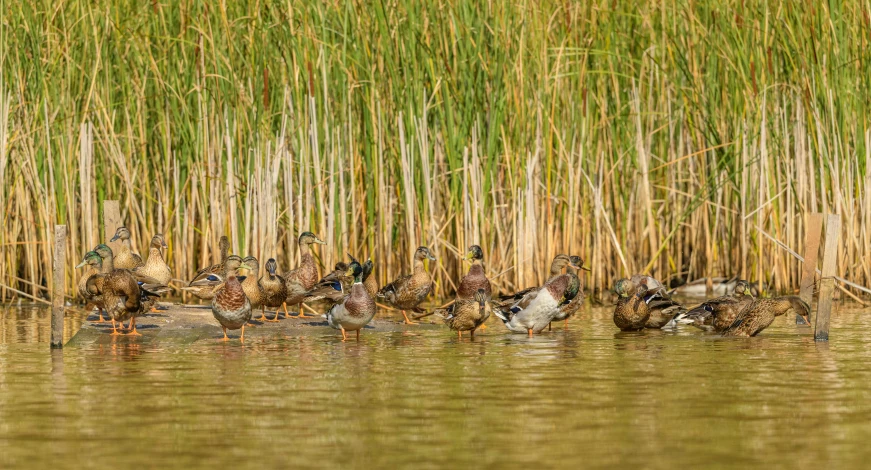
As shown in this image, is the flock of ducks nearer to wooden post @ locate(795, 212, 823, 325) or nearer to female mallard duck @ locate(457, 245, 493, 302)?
female mallard duck @ locate(457, 245, 493, 302)

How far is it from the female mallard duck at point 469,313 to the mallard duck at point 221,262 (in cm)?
232

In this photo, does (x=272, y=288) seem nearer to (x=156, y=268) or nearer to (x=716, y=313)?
(x=156, y=268)

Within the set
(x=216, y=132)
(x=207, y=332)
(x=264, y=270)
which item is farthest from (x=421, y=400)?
(x=216, y=132)

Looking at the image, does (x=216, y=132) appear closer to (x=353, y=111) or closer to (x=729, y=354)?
(x=353, y=111)

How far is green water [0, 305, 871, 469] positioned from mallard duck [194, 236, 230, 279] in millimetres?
2018

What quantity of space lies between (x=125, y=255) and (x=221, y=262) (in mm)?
963

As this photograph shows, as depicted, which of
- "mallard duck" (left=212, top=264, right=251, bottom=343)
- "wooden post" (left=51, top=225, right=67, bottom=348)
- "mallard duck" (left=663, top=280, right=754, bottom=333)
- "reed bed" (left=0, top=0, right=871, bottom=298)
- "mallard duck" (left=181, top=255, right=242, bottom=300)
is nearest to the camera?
"wooden post" (left=51, top=225, right=67, bottom=348)

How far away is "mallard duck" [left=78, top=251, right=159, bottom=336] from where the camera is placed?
13.3 meters

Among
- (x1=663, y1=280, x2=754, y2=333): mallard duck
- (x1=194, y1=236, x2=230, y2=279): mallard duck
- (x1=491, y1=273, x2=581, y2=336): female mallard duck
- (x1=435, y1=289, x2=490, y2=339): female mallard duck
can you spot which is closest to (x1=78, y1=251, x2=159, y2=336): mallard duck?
(x1=194, y1=236, x2=230, y2=279): mallard duck

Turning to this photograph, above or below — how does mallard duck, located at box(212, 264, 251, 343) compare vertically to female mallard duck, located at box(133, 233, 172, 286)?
below

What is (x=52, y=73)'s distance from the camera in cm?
1638

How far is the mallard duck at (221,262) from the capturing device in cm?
1505

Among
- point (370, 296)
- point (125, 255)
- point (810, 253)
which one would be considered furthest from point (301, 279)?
point (810, 253)

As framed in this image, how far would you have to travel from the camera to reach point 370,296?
13867 millimetres
